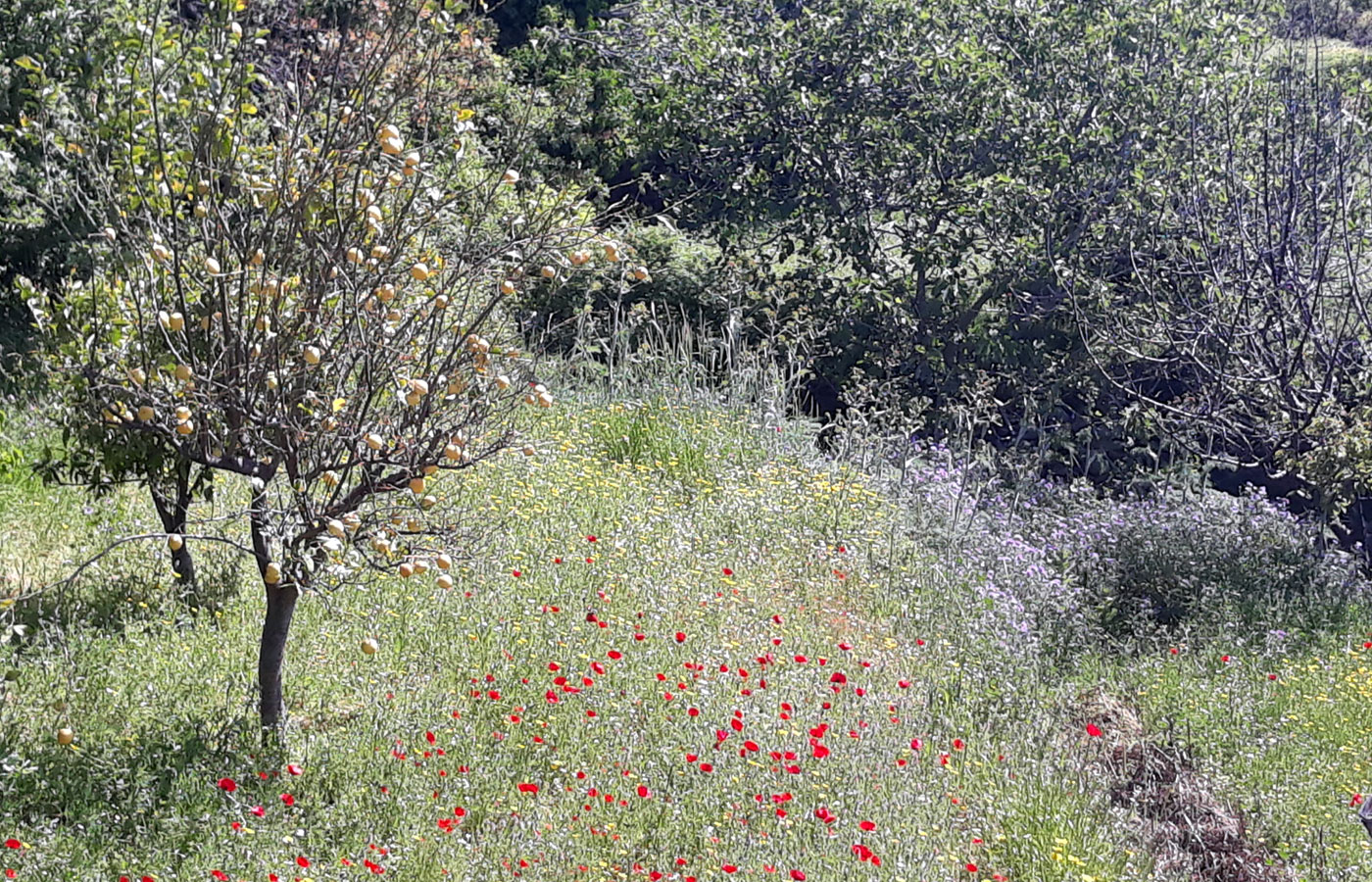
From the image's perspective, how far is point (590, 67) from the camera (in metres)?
12.3

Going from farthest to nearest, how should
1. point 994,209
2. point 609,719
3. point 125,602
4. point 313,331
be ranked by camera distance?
point 994,209 < point 125,602 < point 609,719 < point 313,331

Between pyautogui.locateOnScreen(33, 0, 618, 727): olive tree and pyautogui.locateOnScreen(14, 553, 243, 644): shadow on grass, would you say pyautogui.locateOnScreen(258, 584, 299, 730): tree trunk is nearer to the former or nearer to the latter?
pyautogui.locateOnScreen(33, 0, 618, 727): olive tree

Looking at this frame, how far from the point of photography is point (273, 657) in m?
3.74

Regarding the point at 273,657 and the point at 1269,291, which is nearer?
the point at 273,657

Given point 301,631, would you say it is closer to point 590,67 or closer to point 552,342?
point 552,342

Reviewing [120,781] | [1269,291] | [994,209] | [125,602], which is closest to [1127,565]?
[1269,291]

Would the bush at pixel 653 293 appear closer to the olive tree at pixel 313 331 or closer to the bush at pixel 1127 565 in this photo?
the bush at pixel 1127 565

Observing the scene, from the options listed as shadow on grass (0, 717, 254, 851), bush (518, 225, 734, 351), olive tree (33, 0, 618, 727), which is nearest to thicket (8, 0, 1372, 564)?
bush (518, 225, 734, 351)

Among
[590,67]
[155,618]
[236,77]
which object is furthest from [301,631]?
[590,67]

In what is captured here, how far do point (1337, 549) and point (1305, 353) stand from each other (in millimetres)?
1154

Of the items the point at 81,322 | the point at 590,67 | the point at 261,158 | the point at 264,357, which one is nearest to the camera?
the point at 264,357

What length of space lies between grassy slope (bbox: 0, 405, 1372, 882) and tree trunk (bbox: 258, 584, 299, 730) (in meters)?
0.09

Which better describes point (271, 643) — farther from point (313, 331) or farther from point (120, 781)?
point (313, 331)

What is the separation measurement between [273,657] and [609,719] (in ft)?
3.47
